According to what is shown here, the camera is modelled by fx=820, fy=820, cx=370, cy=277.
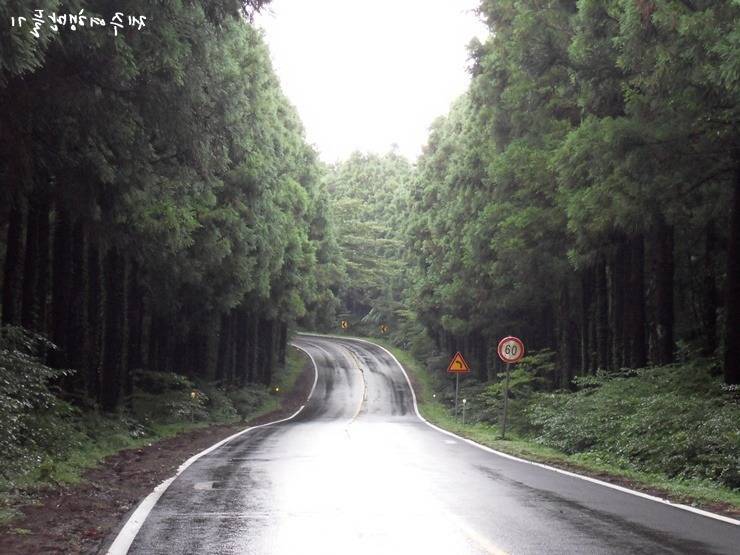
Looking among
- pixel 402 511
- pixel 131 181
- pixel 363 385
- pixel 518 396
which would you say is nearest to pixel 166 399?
pixel 518 396

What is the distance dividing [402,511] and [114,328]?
16.0 metres

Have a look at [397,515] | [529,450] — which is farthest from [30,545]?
[529,450]

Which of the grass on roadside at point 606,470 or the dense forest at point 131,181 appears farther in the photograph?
the dense forest at point 131,181

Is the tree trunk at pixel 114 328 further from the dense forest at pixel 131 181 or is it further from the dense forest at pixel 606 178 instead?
the dense forest at pixel 606 178

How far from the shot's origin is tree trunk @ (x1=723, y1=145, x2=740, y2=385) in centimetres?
1508

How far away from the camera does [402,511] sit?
8617 mm

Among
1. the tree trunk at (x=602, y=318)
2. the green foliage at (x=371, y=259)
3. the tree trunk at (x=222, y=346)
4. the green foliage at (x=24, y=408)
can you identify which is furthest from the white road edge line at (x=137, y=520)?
the green foliage at (x=371, y=259)

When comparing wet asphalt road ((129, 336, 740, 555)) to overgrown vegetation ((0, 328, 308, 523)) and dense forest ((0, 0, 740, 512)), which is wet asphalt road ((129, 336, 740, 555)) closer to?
overgrown vegetation ((0, 328, 308, 523))

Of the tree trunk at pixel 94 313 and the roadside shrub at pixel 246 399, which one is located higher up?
the tree trunk at pixel 94 313

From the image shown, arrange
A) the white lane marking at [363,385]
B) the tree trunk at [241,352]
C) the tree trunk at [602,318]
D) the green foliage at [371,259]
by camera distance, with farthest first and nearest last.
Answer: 1. the green foliage at [371,259]
2. the tree trunk at [241,352]
3. the white lane marking at [363,385]
4. the tree trunk at [602,318]

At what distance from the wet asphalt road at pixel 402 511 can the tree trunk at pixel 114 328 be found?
296 inches

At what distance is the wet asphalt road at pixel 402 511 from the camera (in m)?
6.89

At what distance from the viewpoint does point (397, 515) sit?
8.36 m

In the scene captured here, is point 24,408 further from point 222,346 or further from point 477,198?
point 222,346
